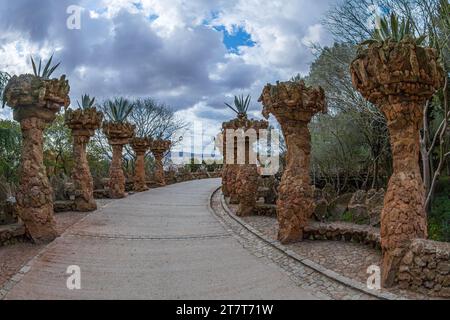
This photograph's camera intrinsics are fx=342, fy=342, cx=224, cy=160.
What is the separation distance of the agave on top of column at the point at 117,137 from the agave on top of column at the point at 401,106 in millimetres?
12109

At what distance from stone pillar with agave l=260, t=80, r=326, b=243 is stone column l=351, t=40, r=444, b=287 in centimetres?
225

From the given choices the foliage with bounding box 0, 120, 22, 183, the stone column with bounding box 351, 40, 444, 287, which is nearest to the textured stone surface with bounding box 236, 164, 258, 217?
the stone column with bounding box 351, 40, 444, 287

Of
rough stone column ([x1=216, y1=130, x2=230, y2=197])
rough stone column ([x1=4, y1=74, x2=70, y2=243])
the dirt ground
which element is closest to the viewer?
the dirt ground

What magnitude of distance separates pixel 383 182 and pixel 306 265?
10.2m

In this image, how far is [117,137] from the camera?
15406 millimetres

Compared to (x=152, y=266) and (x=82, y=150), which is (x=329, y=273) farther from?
(x=82, y=150)

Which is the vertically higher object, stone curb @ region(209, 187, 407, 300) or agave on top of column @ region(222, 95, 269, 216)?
agave on top of column @ region(222, 95, 269, 216)

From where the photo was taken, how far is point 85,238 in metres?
7.44

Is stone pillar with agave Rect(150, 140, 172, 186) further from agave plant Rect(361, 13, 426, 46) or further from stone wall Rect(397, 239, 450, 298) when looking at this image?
stone wall Rect(397, 239, 450, 298)

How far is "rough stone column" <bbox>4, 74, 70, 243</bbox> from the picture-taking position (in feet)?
23.5

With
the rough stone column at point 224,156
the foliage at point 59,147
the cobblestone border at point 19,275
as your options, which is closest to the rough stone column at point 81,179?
the cobblestone border at point 19,275

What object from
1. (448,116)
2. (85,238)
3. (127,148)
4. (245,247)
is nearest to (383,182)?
(448,116)

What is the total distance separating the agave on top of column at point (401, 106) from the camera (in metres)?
4.71
